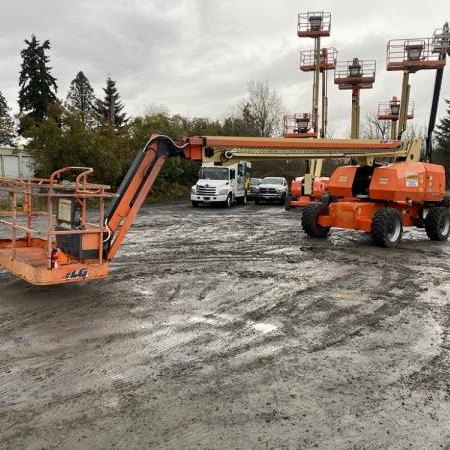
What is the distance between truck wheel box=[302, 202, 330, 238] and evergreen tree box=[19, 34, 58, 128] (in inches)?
1515

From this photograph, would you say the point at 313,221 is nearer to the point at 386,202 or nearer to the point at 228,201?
the point at 386,202

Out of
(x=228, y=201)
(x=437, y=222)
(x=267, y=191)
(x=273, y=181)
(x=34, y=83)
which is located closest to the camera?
(x=437, y=222)

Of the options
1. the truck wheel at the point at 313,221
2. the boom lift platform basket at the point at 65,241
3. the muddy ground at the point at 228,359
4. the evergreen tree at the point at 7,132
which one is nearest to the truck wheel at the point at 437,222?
the truck wheel at the point at 313,221

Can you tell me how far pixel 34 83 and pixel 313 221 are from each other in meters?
40.3

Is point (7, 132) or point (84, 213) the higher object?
point (7, 132)

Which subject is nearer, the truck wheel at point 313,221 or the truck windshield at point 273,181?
the truck wheel at point 313,221

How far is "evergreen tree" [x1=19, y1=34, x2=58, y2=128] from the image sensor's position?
46.2 meters

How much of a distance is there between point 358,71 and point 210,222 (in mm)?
17989

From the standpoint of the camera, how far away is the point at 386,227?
12.1m

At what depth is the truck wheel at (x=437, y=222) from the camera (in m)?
14.0

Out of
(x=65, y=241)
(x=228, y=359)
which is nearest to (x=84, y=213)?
Answer: (x=65, y=241)

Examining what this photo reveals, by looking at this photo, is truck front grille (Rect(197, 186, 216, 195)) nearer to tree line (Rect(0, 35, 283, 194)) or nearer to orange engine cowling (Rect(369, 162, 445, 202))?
tree line (Rect(0, 35, 283, 194))

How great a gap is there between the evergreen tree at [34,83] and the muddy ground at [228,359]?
41487 mm

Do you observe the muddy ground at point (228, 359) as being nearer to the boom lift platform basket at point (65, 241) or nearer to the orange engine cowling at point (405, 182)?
the boom lift platform basket at point (65, 241)
